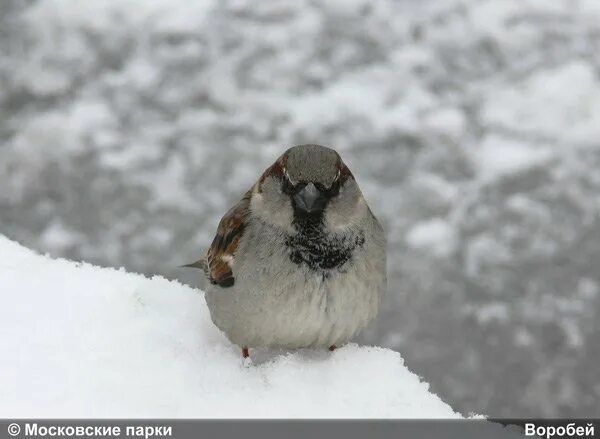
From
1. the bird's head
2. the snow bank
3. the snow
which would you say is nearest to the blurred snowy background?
the snow

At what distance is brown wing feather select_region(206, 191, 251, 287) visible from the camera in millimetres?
2287

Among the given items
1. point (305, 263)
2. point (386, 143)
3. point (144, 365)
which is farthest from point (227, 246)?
point (386, 143)

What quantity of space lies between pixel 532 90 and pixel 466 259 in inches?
68.5

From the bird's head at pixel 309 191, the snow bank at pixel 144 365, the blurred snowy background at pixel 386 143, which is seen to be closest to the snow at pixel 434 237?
the blurred snowy background at pixel 386 143

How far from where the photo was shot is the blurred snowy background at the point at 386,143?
3.94 metres

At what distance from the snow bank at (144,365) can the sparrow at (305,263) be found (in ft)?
0.32

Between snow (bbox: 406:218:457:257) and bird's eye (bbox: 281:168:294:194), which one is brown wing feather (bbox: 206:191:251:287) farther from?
snow (bbox: 406:218:457:257)

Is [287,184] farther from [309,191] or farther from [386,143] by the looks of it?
[386,143]

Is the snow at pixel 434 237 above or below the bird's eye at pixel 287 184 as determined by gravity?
above

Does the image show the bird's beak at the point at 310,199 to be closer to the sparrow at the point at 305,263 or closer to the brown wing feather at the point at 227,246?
the sparrow at the point at 305,263

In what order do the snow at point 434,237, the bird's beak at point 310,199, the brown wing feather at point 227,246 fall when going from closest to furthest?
the bird's beak at point 310,199, the brown wing feather at point 227,246, the snow at point 434,237

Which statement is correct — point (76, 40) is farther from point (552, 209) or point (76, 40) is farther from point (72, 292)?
point (72, 292)

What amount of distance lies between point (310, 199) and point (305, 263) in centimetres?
17

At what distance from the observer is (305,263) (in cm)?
214
